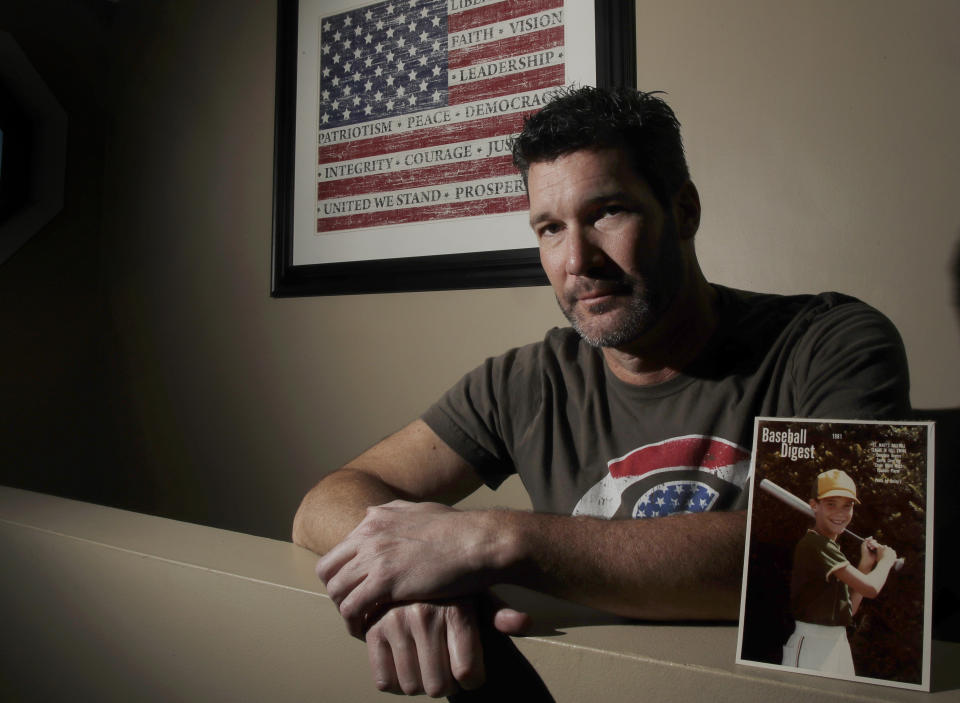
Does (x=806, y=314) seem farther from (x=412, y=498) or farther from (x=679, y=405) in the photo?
(x=412, y=498)

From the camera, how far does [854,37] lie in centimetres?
128

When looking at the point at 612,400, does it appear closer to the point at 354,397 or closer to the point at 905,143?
the point at 905,143

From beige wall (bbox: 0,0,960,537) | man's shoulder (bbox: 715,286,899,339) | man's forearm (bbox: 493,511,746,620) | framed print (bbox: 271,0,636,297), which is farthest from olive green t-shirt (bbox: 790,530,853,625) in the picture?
framed print (bbox: 271,0,636,297)

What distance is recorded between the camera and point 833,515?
521mm

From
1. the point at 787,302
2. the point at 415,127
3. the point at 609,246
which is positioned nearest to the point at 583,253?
the point at 609,246

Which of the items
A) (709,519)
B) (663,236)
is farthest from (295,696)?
(663,236)

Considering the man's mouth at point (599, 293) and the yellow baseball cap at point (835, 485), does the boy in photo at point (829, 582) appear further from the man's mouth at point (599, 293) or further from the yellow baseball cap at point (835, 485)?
the man's mouth at point (599, 293)

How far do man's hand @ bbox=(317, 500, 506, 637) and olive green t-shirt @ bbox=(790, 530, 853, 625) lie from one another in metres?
0.27

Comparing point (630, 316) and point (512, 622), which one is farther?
point (630, 316)

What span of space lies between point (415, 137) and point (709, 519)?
4.46ft

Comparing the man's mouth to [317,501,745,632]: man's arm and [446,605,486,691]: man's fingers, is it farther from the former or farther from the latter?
[446,605,486,691]: man's fingers

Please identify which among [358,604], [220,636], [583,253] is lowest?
[220,636]

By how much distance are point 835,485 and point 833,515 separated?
23 millimetres

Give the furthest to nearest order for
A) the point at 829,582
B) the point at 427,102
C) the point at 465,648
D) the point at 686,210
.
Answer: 1. the point at 427,102
2. the point at 686,210
3. the point at 465,648
4. the point at 829,582
